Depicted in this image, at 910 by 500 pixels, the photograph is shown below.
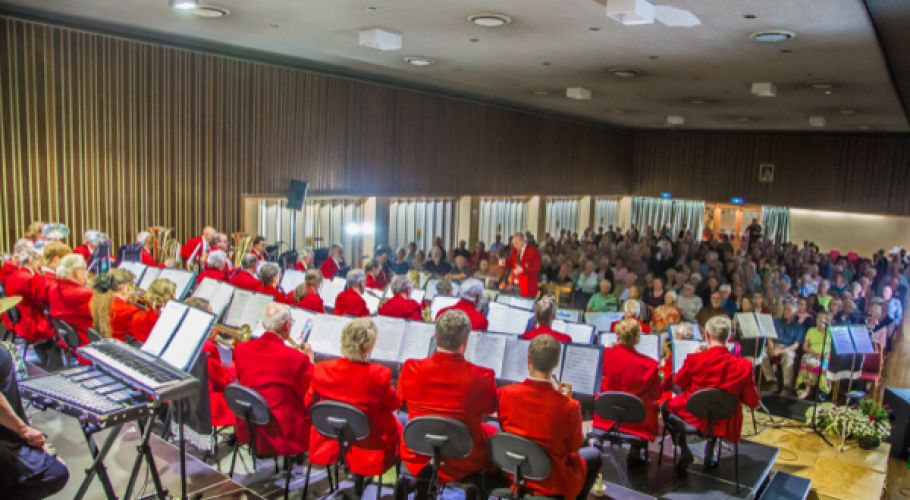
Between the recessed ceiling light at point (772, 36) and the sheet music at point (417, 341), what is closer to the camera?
the sheet music at point (417, 341)

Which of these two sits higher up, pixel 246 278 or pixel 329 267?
pixel 246 278

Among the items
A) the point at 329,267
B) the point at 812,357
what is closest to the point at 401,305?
the point at 329,267

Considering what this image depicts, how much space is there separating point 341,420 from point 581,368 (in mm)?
1871

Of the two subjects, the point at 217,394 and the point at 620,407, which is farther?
the point at 217,394

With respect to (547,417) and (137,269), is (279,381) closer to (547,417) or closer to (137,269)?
(547,417)

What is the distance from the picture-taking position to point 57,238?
7492 mm

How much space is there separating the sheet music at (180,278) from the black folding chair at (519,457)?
3925mm

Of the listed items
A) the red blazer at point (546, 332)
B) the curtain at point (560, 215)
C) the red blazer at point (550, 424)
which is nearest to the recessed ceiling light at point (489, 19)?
the red blazer at point (546, 332)

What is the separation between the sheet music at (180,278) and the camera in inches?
245

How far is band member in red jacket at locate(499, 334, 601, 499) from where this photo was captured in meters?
3.31

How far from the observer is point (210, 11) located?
23.9ft

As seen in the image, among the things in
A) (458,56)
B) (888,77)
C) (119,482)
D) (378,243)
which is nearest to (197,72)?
(458,56)

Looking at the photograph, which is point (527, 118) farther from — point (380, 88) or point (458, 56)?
point (458, 56)

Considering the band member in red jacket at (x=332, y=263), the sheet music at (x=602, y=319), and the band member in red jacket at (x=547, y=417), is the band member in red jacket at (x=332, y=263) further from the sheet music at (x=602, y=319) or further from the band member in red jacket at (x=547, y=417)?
the band member in red jacket at (x=547, y=417)
